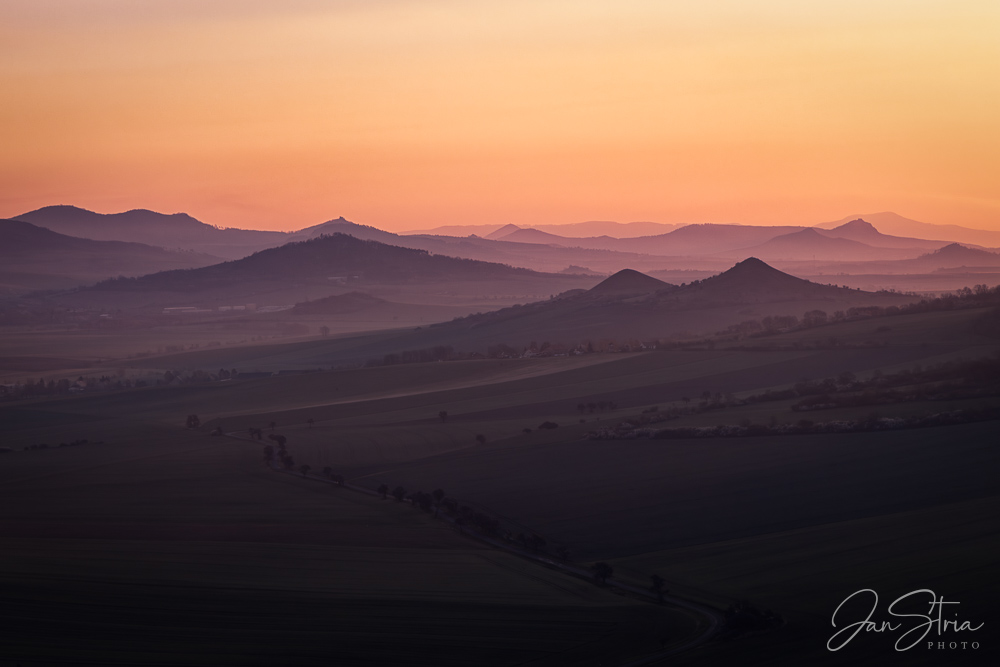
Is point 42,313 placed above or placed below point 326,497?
above

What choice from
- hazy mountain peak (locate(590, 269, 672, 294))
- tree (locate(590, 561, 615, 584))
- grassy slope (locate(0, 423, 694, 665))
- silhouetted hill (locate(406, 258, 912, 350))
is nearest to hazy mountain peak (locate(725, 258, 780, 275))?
silhouetted hill (locate(406, 258, 912, 350))

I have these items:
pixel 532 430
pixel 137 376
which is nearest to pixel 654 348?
pixel 532 430

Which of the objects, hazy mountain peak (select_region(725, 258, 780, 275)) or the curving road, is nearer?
the curving road

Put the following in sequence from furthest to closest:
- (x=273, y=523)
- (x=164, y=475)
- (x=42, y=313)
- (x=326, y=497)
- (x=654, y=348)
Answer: (x=42, y=313), (x=654, y=348), (x=164, y=475), (x=326, y=497), (x=273, y=523)

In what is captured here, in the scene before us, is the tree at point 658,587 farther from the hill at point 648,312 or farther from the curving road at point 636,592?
the hill at point 648,312

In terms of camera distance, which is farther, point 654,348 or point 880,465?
point 654,348

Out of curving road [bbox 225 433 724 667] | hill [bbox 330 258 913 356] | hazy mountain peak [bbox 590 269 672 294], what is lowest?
curving road [bbox 225 433 724 667]

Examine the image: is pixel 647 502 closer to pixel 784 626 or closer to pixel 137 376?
pixel 784 626

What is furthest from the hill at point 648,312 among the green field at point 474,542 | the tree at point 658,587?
the tree at point 658,587

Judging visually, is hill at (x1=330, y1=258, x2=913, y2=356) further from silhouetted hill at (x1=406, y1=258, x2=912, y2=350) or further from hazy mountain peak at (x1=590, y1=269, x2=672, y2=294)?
hazy mountain peak at (x1=590, y1=269, x2=672, y2=294)
